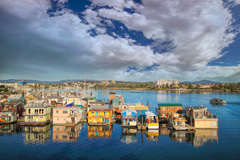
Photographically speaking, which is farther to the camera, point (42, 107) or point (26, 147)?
point (42, 107)

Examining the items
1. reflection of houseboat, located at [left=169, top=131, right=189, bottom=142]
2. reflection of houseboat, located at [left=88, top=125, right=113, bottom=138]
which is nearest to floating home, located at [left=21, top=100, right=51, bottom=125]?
reflection of houseboat, located at [left=88, top=125, right=113, bottom=138]

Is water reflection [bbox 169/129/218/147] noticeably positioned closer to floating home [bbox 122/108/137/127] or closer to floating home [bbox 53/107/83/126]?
floating home [bbox 122/108/137/127]

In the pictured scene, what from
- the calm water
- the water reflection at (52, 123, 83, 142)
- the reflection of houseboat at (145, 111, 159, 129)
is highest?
the reflection of houseboat at (145, 111, 159, 129)

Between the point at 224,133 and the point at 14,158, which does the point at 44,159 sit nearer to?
the point at 14,158

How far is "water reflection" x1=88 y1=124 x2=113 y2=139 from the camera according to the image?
3171 cm

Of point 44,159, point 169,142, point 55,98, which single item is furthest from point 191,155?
point 55,98

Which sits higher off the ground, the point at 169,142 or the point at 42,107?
the point at 42,107

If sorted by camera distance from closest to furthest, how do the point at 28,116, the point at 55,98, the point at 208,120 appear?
the point at 208,120
the point at 28,116
the point at 55,98

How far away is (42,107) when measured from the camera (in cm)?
3862

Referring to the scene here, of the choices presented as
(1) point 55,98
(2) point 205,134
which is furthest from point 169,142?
(1) point 55,98

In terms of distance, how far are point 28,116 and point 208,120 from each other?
40.5 meters

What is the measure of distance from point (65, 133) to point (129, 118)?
1401cm

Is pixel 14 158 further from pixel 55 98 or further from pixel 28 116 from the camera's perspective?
pixel 55 98

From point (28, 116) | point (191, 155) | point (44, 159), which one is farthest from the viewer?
point (28, 116)
